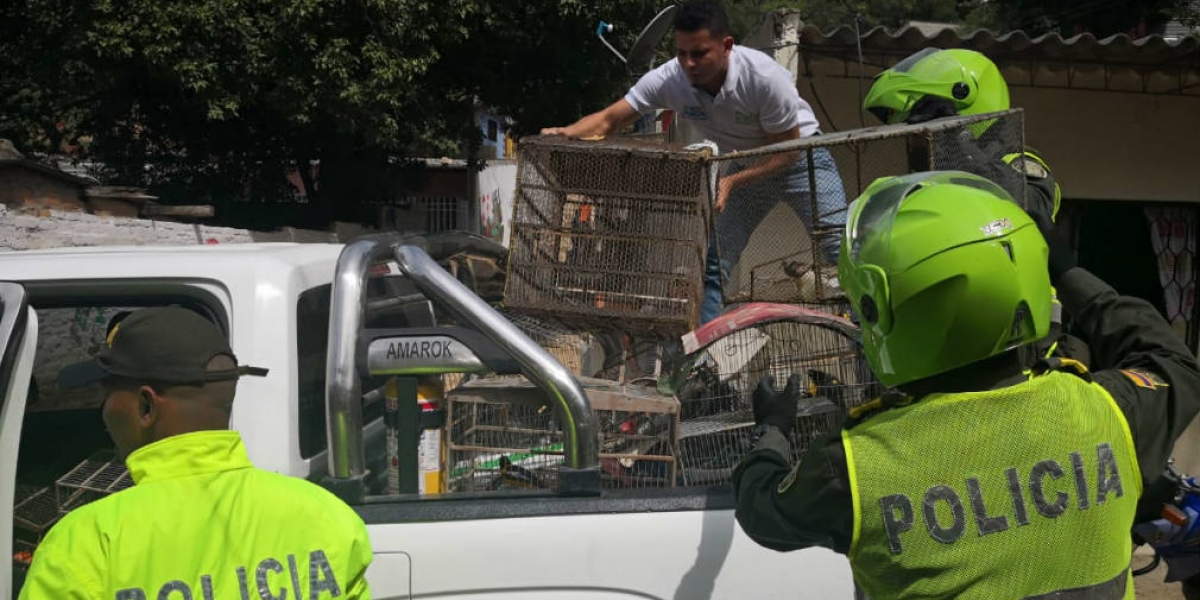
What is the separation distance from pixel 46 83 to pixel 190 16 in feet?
10.0

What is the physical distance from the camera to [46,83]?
1278 centimetres

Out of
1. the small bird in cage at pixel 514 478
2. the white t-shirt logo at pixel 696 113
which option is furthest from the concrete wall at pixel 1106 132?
the small bird in cage at pixel 514 478

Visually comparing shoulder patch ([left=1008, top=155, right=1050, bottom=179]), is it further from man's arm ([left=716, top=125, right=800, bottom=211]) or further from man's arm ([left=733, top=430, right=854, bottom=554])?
man's arm ([left=733, top=430, right=854, bottom=554])

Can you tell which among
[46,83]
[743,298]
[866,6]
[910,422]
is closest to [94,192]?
[46,83]

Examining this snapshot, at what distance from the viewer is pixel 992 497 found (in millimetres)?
1612

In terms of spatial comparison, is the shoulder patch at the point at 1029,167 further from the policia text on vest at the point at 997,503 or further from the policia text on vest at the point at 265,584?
the policia text on vest at the point at 265,584

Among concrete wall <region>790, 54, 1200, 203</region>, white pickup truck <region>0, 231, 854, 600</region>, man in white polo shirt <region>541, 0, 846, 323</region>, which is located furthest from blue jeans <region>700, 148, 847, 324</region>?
concrete wall <region>790, 54, 1200, 203</region>

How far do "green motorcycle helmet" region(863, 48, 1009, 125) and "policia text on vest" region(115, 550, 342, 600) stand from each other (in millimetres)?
2259

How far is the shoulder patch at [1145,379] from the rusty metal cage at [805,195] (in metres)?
1.22

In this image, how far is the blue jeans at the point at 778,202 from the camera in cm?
357

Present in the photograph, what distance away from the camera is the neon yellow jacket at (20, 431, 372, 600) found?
1684mm

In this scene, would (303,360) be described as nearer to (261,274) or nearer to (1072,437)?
(261,274)

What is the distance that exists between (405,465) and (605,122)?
201 cm

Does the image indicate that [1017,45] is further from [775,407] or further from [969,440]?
[969,440]
